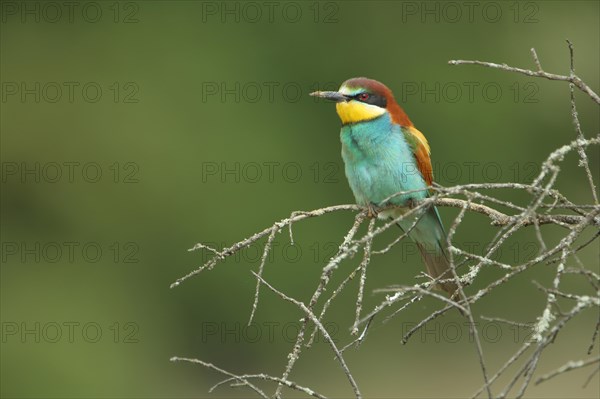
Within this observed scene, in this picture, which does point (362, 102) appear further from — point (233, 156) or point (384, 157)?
point (233, 156)

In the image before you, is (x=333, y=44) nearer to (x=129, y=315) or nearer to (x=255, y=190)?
(x=255, y=190)

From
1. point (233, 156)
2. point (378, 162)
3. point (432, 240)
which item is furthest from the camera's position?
point (233, 156)

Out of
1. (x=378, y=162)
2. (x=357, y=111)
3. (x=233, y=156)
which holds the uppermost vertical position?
(x=357, y=111)

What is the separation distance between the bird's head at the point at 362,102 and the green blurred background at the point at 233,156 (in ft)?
12.2

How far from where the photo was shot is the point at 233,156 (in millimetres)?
7754

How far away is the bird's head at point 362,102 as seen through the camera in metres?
3.71

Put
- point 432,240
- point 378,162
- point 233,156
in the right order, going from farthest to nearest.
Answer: point 233,156 → point 432,240 → point 378,162

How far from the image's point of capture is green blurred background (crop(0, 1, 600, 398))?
763 cm

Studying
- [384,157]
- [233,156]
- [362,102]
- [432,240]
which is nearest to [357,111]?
[362,102]

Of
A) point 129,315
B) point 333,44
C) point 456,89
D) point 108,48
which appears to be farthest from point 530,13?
point 129,315

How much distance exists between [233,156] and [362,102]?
410 centimetres

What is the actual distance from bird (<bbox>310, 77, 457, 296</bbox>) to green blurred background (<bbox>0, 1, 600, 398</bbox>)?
12.2 feet

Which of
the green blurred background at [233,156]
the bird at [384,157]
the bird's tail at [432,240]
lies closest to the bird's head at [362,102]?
the bird at [384,157]

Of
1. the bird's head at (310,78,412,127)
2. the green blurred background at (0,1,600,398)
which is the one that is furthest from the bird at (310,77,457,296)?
the green blurred background at (0,1,600,398)
